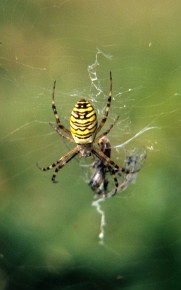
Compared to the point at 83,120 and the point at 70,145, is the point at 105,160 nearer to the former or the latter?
the point at 70,145

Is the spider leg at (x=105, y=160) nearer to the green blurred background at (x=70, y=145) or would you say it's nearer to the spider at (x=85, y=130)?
the spider at (x=85, y=130)

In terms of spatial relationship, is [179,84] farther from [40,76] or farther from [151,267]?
[151,267]

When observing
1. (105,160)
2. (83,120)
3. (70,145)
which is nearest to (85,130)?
(83,120)

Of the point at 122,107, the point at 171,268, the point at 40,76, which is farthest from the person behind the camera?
the point at 40,76

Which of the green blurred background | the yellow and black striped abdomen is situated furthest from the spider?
the green blurred background

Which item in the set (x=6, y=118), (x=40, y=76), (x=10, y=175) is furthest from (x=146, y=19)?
(x=10, y=175)

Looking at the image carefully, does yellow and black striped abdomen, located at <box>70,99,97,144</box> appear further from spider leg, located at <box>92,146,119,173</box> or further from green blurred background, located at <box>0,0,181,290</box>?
green blurred background, located at <box>0,0,181,290</box>

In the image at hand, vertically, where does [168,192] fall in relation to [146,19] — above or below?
below
